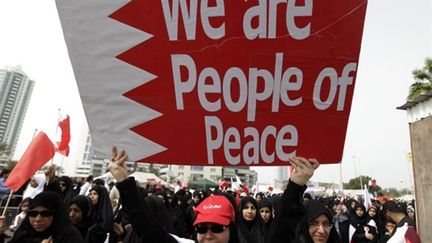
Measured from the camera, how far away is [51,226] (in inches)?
115

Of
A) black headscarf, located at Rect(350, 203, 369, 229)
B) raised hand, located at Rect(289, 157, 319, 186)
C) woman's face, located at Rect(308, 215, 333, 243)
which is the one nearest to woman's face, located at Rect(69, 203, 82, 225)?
woman's face, located at Rect(308, 215, 333, 243)

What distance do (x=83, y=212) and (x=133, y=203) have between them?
7.93 ft

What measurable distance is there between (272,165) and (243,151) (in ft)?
0.64

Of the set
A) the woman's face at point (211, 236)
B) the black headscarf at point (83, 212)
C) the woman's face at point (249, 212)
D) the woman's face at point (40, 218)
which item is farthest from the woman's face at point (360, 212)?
the woman's face at point (40, 218)

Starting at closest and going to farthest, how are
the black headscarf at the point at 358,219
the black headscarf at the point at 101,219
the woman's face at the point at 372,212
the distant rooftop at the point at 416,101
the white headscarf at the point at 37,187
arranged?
the black headscarf at the point at 101,219 → the distant rooftop at the point at 416,101 → the white headscarf at the point at 37,187 → the black headscarf at the point at 358,219 → the woman's face at the point at 372,212

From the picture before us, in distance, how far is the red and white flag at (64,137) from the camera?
7.82m

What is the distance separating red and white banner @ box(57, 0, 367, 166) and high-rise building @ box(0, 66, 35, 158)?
8489 cm

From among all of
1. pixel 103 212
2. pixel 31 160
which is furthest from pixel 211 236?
pixel 31 160

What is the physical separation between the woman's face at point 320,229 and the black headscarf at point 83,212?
2784 millimetres

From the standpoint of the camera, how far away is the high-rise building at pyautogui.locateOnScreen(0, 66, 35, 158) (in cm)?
7631

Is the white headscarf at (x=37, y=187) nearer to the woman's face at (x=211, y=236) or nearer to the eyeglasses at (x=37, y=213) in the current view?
the eyeglasses at (x=37, y=213)

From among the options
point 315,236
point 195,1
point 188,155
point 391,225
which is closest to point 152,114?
point 188,155

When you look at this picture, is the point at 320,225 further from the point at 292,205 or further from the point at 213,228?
the point at 213,228

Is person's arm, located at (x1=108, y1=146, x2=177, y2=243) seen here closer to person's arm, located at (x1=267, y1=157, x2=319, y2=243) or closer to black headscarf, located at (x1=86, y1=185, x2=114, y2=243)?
person's arm, located at (x1=267, y1=157, x2=319, y2=243)
